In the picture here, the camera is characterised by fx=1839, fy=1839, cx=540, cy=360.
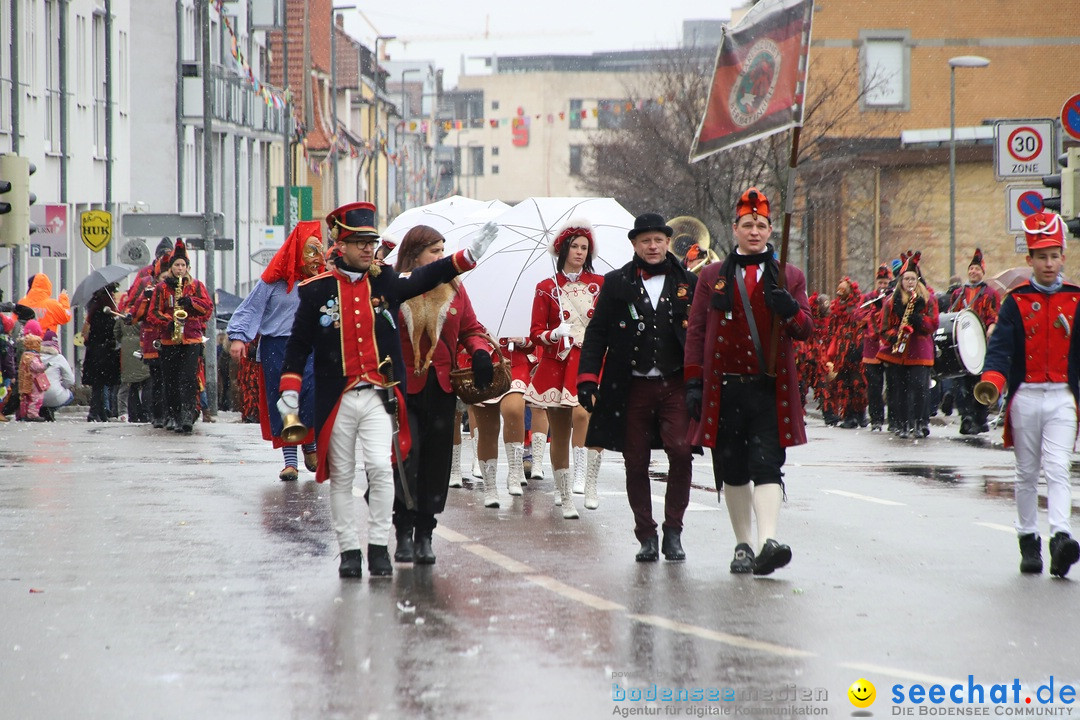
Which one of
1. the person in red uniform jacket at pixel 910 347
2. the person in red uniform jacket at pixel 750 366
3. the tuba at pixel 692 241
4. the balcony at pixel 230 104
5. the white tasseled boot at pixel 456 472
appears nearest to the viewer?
the person in red uniform jacket at pixel 750 366

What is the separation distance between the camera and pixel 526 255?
47.0 feet

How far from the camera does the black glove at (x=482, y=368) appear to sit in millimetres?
9844

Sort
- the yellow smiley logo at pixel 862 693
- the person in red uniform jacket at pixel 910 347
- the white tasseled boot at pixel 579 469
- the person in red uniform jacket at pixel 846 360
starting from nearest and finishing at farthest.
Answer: the yellow smiley logo at pixel 862 693
the white tasseled boot at pixel 579 469
the person in red uniform jacket at pixel 910 347
the person in red uniform jacket at pixel 846 360

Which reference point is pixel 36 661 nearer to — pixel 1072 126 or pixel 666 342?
pixel 666 342

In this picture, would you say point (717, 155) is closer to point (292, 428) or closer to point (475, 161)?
point (292, 428)

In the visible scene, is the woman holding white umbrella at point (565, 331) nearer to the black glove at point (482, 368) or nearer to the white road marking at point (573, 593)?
the black glove at point (482, 368)

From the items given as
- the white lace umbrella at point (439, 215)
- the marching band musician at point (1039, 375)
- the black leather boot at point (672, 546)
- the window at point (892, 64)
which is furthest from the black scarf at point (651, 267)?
the window at point (892, 64)

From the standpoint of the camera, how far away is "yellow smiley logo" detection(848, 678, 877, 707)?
636cm

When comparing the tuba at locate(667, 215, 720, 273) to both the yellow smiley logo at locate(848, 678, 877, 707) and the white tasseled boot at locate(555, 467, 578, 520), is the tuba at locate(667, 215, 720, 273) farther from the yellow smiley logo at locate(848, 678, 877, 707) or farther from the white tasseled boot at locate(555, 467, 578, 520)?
the yellow smiley logo at locate(848, 678, 877, 707)

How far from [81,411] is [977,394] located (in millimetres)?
21669

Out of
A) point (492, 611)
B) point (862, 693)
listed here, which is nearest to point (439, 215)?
point (492, 611)

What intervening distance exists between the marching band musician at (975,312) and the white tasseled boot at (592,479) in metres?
9.09

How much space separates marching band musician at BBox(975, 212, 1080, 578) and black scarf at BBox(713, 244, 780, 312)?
1255mm

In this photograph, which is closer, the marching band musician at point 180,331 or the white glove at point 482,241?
the white glove at point 482,241
